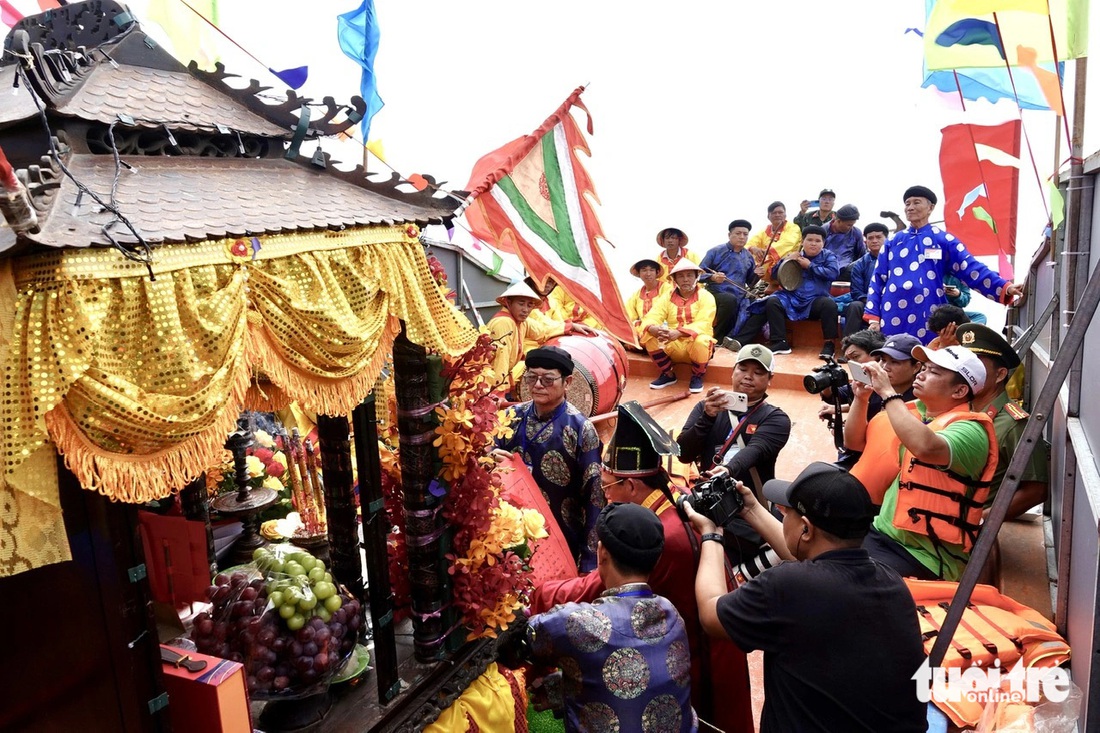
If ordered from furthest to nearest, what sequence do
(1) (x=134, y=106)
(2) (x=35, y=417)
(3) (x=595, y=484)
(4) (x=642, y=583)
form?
1. (3) (x=595, y=484)
2. (4) (x=642, y=583)
3. (1) (x=134, y=106)
4. (2) (x=35, y=417)

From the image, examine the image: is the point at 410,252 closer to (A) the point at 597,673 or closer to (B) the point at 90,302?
(B) the point at 90,302

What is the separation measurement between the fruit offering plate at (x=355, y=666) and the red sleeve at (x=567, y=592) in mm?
759

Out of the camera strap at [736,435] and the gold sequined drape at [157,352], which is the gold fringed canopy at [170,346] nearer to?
the gold sequined drape at [157,352]

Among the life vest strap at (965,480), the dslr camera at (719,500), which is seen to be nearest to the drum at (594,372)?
the life vest strap at (965,480)

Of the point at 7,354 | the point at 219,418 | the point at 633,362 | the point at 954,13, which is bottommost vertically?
the point at 633,362

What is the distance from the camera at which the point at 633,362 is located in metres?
10.1

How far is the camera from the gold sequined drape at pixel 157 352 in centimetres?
154

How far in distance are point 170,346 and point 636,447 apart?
1904 millimetres

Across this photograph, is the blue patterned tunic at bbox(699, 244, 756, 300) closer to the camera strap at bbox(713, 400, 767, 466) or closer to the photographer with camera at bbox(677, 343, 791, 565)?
the photographer with camera at bbox(677, 343, 791, 565)

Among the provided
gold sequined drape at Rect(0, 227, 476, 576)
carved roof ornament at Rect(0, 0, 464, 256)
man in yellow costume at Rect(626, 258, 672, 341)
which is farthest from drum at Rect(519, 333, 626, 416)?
gold sequined drape at Rect(0, 227, 476, 576)

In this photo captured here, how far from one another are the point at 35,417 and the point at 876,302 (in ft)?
22.9

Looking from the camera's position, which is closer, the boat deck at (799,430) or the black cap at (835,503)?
the black cap at (835,503)

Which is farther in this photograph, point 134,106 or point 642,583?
point 642,583

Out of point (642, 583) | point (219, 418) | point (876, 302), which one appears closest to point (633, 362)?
point (876, 302)
